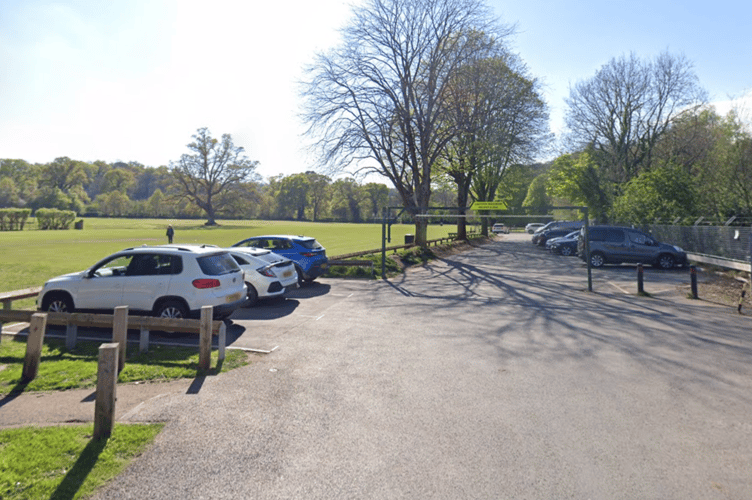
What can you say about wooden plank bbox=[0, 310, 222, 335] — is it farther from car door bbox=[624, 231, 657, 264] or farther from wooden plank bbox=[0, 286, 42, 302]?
car door bbox=[624, 231, 657, 264]

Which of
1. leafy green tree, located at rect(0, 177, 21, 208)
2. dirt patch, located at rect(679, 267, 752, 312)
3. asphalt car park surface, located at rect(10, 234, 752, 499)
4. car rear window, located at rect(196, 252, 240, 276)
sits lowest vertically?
asphalt car park surface, located at rect(10, 234, 752, 499)

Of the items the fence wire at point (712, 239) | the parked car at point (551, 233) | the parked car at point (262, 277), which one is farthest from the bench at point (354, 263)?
the parked car at point (551, 233)

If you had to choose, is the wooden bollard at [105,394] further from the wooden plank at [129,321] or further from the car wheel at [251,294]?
the car wheel at [251,294]

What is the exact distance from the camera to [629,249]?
2195 centimetres

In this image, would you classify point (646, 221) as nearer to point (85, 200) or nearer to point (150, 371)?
point (150, 371)

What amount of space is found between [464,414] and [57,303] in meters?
8.22

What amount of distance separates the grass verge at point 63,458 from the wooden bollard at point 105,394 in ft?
0.36

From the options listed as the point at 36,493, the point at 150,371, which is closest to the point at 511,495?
the point at 36,493

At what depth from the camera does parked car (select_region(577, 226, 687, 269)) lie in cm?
2148

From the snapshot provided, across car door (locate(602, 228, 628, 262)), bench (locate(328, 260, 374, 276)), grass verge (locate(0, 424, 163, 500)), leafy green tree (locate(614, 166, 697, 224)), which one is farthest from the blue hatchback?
leafy green tree (locate(614, 166, 697, 224))

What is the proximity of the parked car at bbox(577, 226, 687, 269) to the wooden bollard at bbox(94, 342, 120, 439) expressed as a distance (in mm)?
21373

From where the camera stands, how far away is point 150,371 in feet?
21.9

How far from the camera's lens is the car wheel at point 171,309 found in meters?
8.70

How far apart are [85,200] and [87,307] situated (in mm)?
121948
